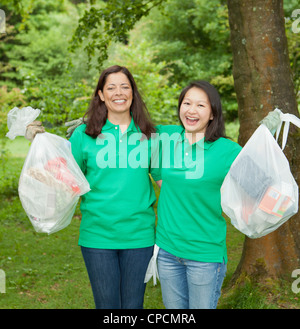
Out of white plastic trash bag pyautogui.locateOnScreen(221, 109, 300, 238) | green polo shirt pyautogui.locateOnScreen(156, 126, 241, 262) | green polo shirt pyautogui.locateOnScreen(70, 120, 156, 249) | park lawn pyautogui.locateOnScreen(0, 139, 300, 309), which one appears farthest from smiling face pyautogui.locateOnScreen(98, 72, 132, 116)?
park lawn pyautogui.locateOnScreen(0, 139, 300, 309)

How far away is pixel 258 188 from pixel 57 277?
118 inches

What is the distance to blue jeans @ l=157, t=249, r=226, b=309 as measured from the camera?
2061mm

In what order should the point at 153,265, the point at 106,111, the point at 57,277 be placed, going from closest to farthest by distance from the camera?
1. the point at 153,265
2. the point at 106,111
3. the point at 57,277

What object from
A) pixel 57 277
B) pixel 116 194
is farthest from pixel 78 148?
pixel 57 277

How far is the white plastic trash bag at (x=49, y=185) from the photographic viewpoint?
210 cm

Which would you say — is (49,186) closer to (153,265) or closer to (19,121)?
(19,121)

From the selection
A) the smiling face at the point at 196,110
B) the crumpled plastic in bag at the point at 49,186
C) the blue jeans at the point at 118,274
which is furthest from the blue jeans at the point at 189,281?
the smiling face at the point at 196,110

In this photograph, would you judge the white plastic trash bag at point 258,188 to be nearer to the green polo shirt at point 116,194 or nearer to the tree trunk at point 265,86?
the green polo shirt at point 116,194

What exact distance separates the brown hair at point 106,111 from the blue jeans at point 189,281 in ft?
2.23

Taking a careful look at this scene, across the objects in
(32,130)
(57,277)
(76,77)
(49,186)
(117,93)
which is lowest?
(57,277)

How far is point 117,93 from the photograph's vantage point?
2248mm

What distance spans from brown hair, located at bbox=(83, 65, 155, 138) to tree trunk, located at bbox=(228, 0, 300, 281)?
4.07 ft

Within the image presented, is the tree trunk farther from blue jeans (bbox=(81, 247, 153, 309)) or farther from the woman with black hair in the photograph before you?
blue jeans (bbox=(81, 247, 153, 309))

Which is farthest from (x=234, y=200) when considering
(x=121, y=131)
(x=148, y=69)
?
(x=148, y=69)
